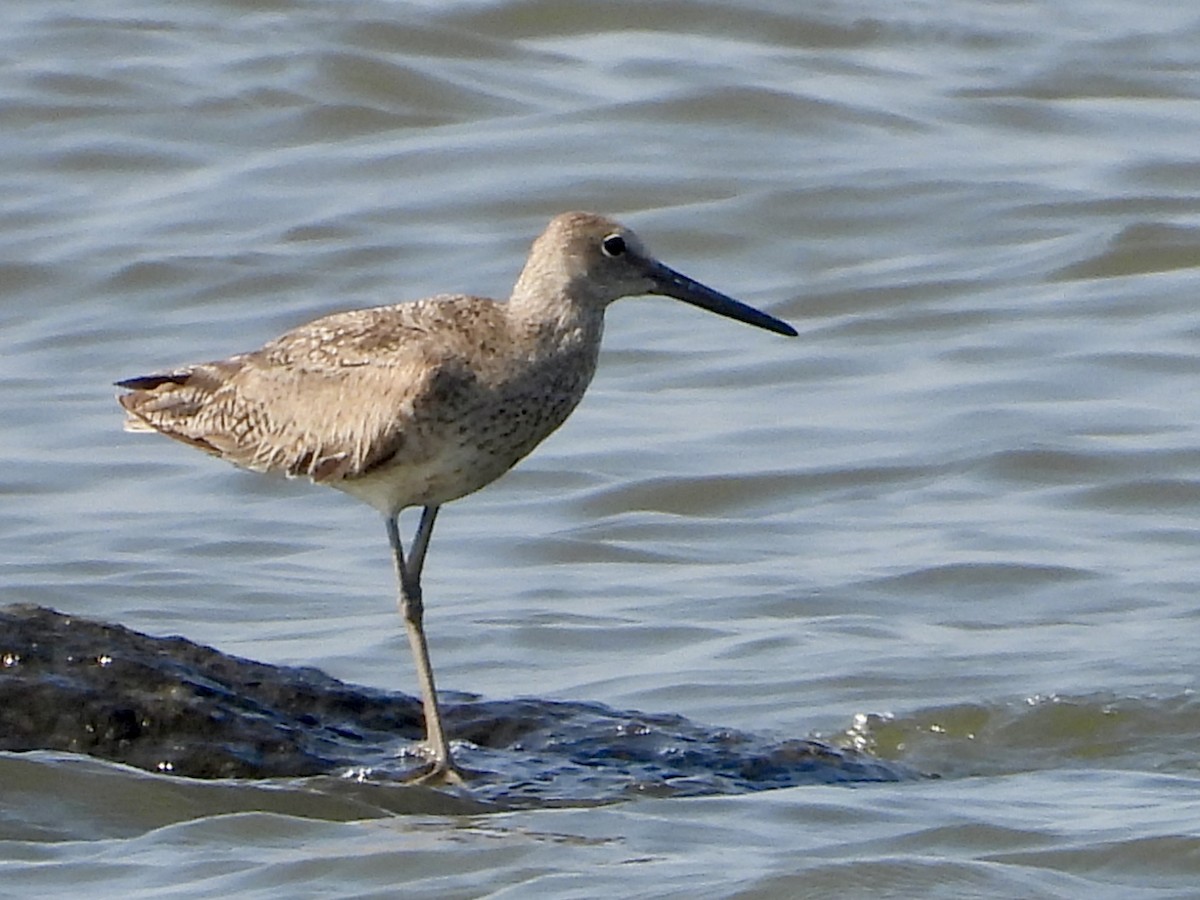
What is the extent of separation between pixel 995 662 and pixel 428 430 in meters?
2.76

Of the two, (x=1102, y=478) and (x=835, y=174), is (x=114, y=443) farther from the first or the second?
(x=835, y=174)

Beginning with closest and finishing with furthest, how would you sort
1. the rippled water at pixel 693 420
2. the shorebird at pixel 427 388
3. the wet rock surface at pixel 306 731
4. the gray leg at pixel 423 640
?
the rippled water at pixel 693 420 → the wet rock surface at pixel 306 731 → the gray leg at pixel 423 640 → the shorebird at pixel 427 388

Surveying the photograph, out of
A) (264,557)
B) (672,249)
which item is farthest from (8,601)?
(672,249)

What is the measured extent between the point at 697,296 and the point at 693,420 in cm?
411

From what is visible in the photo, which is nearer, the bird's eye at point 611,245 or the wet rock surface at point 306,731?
the wet rock surface at point 306,731

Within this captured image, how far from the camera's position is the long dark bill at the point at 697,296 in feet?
27.3

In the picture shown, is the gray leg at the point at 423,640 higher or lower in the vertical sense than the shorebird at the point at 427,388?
lower

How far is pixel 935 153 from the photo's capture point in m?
16.2

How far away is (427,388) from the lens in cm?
770

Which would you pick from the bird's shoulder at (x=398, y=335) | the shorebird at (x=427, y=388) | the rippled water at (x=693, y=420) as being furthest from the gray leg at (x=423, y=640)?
the bird's shoulder at (x=398, y=335)

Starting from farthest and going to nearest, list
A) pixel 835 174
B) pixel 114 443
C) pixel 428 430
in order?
pixel 835 174
pixel 114 443
pixel 428 430

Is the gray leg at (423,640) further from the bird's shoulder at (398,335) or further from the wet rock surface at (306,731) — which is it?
the bird's shoulder at (398,335)

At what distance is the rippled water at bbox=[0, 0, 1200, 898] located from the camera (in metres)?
7.28

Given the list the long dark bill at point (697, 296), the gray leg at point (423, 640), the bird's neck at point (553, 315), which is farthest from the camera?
the long dark bill at point (697, 296)
